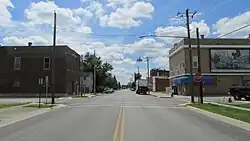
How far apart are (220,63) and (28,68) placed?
34892 millimetres

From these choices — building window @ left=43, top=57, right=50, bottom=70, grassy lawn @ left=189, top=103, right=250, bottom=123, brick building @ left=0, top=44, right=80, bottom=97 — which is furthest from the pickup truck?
grassy lawn @ left=189, top=103, right=250, bottom=123

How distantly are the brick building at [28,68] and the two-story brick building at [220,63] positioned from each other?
2171 cm

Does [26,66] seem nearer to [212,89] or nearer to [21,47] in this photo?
[21,47]

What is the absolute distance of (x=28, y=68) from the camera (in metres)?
65.1

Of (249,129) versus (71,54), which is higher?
(71,54)

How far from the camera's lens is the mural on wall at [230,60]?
225 feet

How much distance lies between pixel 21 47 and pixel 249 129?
55451 mm

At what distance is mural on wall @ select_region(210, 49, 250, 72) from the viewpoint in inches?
2694

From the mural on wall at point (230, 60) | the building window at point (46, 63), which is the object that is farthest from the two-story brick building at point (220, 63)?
the building window at point (46, 63)

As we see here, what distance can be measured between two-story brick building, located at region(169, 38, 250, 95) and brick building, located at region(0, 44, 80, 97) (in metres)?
21.7

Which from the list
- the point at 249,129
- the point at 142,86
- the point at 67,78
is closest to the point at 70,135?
A: the point at 249,129

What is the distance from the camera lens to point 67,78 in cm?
6562

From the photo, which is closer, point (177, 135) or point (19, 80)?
point (177, 135)

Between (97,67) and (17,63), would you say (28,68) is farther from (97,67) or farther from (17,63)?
(97,67)
